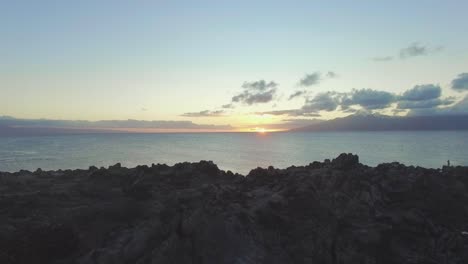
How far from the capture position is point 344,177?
37688 millimetres

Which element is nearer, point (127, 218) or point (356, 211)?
point (127, 218)

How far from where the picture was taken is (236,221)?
92.6 feet

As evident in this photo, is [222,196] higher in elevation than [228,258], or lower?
higher

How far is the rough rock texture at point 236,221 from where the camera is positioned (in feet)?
81.8

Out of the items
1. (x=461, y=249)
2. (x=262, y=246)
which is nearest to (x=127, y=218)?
(x=262, y=246)

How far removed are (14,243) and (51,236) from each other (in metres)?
2.05

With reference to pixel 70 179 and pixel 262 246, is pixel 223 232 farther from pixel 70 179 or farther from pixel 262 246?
pixel 70 179

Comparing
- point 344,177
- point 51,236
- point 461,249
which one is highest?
point 344,177

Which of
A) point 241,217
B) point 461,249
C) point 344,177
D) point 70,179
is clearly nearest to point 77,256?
point 241,217

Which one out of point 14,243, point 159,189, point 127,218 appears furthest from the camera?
point 159,189

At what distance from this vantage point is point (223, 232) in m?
26.8

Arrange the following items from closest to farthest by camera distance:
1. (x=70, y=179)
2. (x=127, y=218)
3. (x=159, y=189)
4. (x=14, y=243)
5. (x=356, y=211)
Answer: (x=14, y=243) → (x=127, y=218) → (x=356, y=211) → (x=159, y=189) → (x=70, y=179)

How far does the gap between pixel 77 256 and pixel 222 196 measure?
1271cm

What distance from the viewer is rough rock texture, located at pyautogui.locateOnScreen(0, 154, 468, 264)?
81.8 ft
